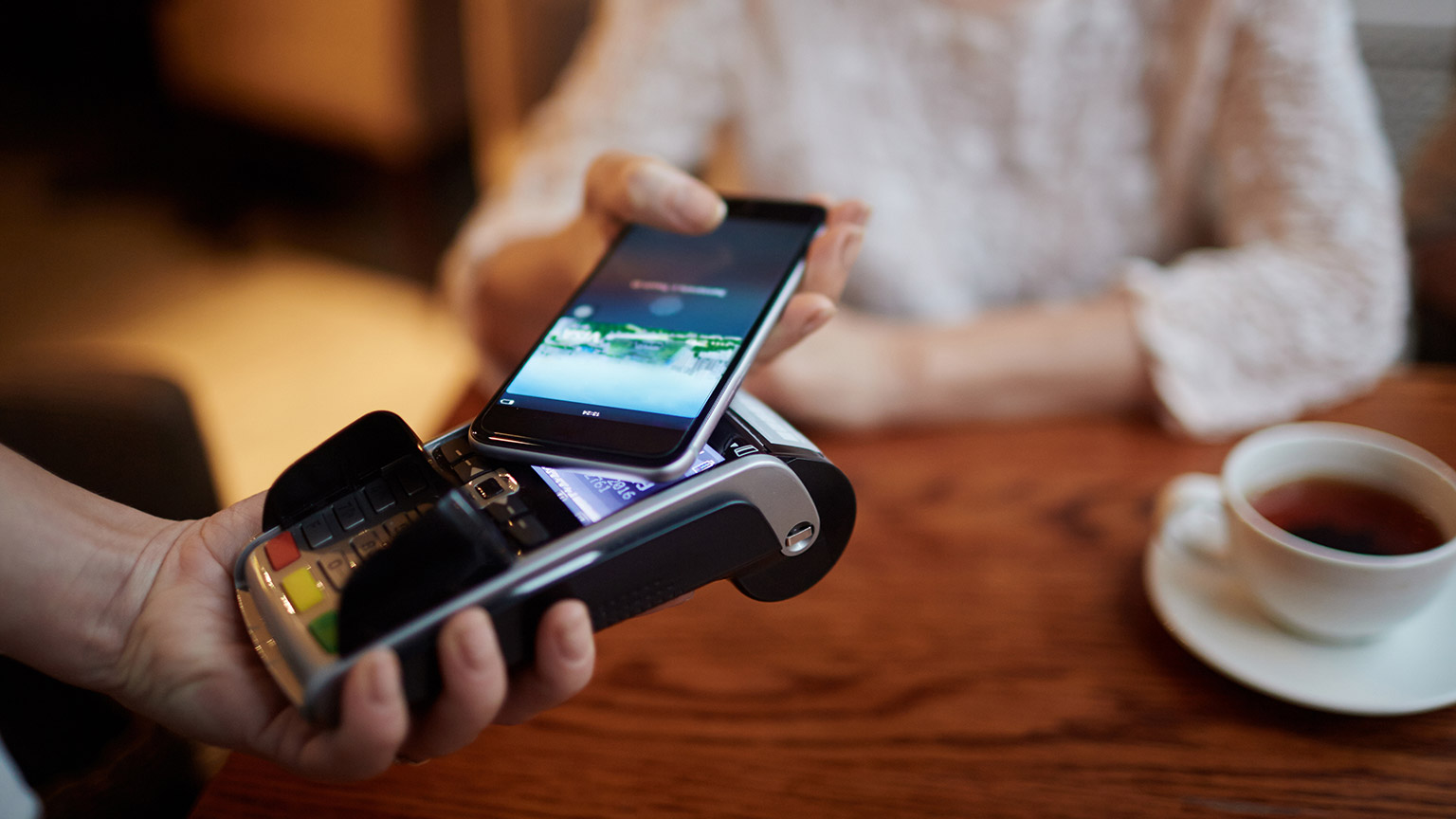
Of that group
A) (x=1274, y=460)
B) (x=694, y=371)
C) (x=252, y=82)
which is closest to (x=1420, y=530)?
(x=1274, y=460)

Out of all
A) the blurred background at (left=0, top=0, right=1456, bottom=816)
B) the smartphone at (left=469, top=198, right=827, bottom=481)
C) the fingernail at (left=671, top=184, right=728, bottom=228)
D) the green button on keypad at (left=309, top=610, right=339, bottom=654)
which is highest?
the fingernail at (left=671, top=184, right=728, bottom=228)

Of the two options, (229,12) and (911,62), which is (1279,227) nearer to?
(911,62)

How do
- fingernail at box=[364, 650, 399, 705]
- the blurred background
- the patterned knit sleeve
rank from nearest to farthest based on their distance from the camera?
fingernail at box=[364, 650, 399, 705] → the patterned knit sleeve → the blurred background

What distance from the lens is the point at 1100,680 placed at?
0.36 meters

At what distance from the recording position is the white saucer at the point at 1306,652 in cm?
34

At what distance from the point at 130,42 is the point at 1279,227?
254 centimetres

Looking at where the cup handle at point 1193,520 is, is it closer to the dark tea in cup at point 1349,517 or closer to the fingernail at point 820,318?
the dark tea in cup at point 1349,517

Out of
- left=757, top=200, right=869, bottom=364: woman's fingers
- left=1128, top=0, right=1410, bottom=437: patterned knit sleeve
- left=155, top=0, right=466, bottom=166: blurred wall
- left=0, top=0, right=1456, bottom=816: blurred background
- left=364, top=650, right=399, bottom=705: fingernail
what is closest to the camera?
left=364, top=650, right=399, bottom=705: fingernail

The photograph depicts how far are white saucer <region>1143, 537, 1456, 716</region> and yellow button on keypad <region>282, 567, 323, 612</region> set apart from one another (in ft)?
1.09

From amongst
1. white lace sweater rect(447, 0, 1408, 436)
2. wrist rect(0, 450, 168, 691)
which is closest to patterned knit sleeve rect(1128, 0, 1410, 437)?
white lace sweater rect(447, 0, 1408, 436)

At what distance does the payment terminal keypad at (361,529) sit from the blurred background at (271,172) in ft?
1.96

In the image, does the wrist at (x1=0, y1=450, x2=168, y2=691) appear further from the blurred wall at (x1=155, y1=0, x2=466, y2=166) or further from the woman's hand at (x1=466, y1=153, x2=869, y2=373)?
the blurred wall at (x1=155, y1=0, x2=466, y2=166)

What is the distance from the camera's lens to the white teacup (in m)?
0.33

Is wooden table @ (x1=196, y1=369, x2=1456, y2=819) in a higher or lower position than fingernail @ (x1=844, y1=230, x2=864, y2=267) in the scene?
lower
